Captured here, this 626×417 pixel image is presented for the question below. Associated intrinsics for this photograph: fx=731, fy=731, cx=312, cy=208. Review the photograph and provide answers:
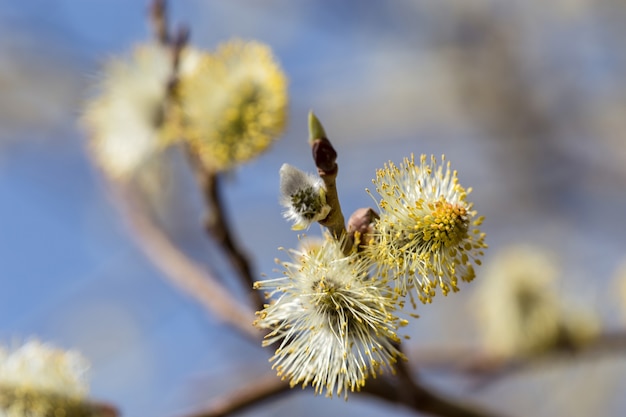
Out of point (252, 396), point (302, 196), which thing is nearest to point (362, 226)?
point (302, 196)

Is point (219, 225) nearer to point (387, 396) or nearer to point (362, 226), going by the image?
point (387, 396)

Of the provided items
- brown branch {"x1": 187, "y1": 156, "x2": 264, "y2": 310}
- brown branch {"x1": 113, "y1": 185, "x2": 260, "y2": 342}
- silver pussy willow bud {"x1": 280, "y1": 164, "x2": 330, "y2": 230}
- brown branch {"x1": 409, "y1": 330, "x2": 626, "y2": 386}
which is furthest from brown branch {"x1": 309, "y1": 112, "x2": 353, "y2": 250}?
brown branch {"x1": 409, "y1": 330, "x2": 626, "y2": 386}

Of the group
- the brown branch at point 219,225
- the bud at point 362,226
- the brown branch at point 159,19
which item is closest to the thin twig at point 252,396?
the brown branch at point 219,225

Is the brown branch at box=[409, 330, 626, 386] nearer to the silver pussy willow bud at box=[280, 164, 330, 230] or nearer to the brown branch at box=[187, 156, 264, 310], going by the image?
the brown branch at box=[187, 156, 264, 310]

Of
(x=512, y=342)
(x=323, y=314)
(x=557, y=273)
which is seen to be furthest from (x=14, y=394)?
(x=557, y=273)

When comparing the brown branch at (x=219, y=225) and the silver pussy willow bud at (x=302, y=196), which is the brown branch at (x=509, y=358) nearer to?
the brown branch at (x=219, y=225)

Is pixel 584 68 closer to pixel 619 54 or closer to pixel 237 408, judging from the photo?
pixel 619 54
